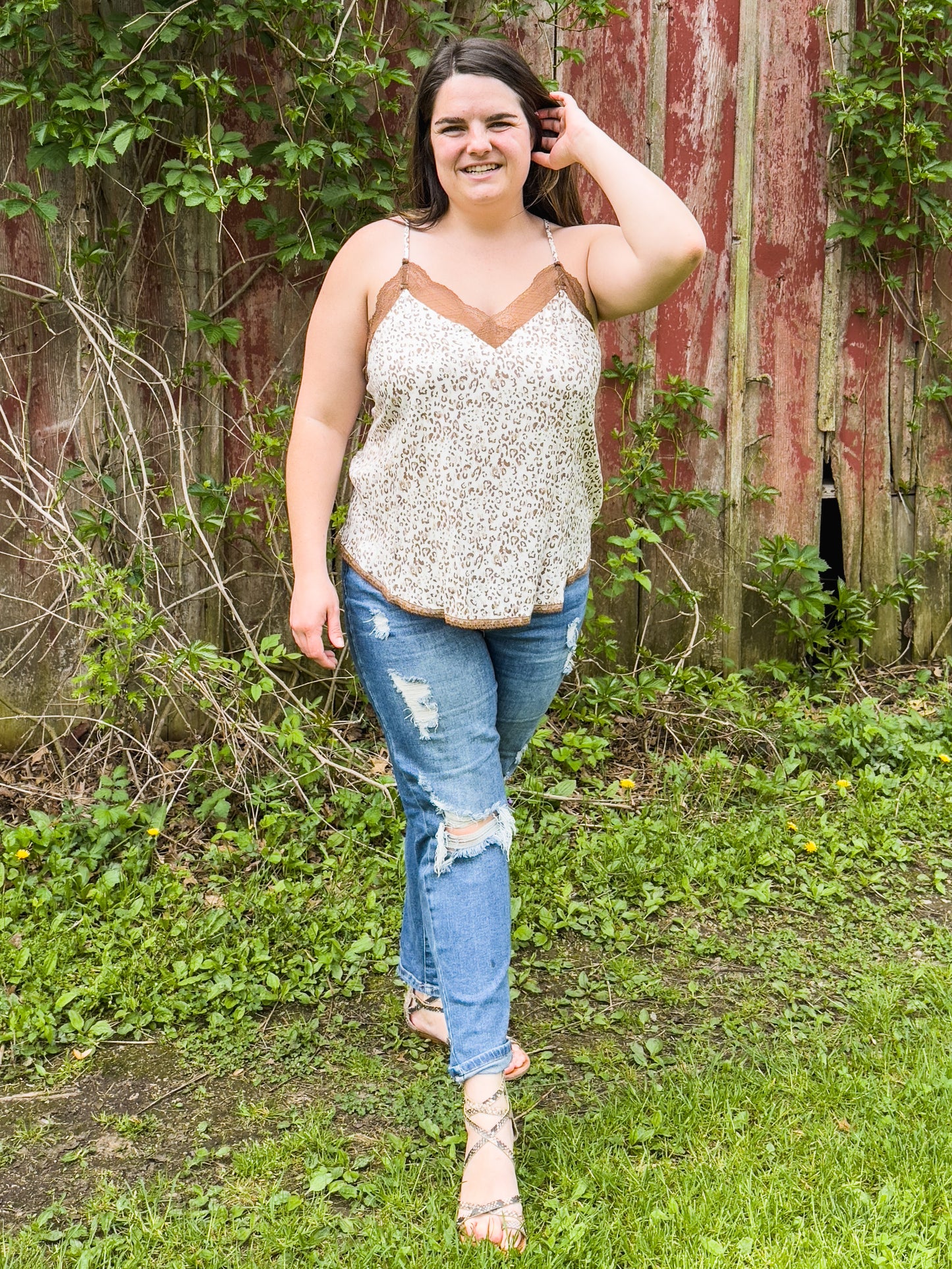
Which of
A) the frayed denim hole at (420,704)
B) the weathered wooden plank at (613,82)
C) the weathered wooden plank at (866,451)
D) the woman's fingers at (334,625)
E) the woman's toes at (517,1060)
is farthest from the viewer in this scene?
the weathered wooden plank at (866,451)

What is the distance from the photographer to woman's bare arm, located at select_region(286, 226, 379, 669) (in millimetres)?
1951

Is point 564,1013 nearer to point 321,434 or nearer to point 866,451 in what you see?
point 321,434

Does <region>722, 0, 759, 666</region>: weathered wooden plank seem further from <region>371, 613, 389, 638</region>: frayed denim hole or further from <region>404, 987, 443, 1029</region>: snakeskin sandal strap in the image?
<region>371, 613, 389, 638</region>: frayed denim hole

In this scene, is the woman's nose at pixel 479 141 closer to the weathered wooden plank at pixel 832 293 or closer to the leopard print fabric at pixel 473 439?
the leopard print fabric at pixel 473 439

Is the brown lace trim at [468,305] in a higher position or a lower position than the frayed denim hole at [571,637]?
higher

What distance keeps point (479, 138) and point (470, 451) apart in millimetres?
528

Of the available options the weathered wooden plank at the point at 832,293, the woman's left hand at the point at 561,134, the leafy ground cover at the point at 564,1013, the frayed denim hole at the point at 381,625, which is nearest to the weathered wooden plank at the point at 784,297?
the weathered wooden plank at the point at 832,293

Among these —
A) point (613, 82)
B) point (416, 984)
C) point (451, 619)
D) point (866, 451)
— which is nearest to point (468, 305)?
point (451, 619)

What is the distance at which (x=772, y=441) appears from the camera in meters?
3.92

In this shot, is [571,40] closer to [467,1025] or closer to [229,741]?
[229,741]

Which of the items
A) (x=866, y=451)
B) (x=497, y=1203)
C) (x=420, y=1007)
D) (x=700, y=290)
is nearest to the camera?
(x=497, y=1203)

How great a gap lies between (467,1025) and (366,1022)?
67cm

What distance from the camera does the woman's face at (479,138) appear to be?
1.87 meters

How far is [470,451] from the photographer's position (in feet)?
6.11
